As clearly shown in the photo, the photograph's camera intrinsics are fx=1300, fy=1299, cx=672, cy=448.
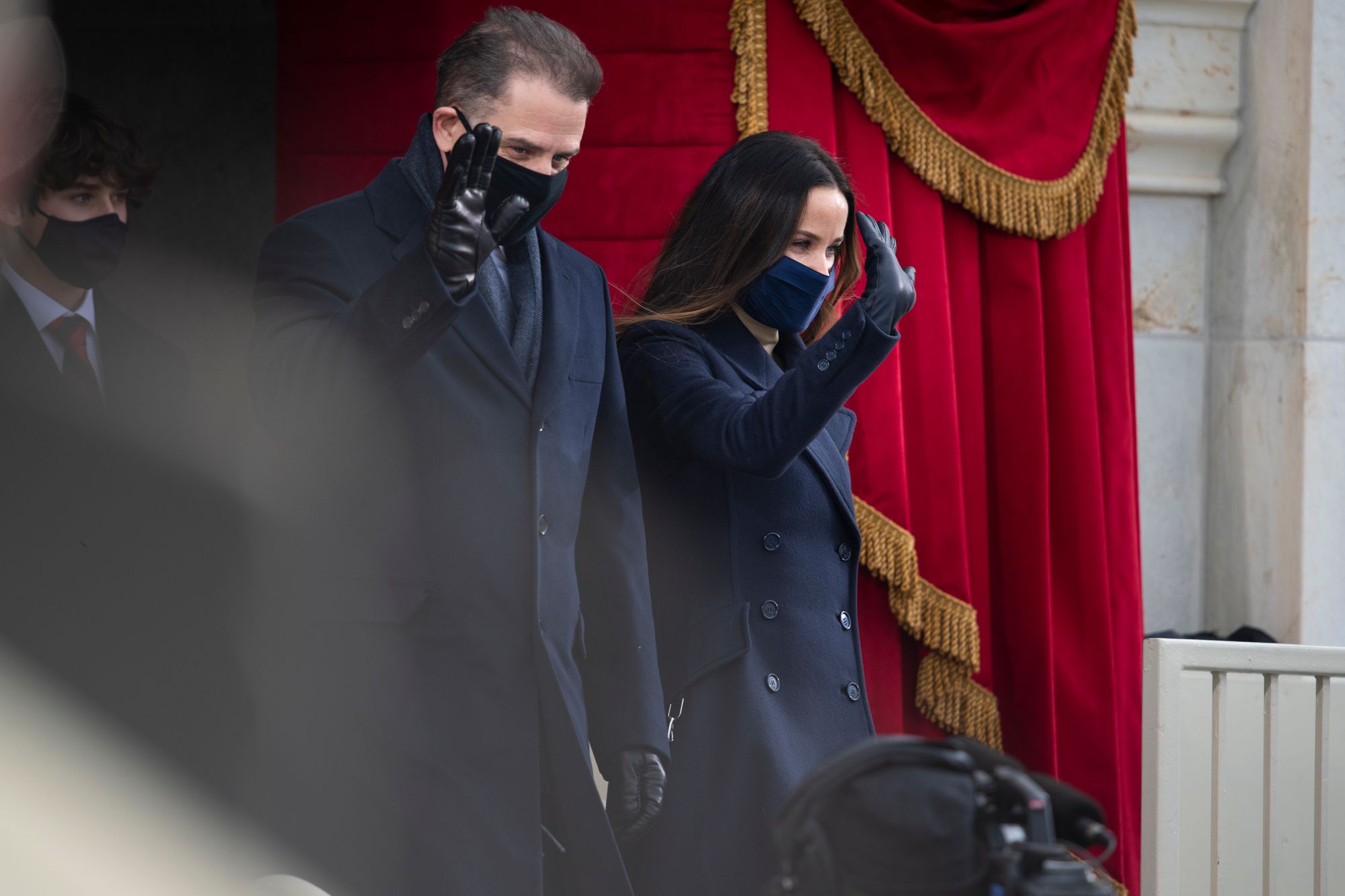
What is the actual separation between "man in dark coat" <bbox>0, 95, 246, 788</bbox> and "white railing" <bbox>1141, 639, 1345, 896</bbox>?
4.26ft

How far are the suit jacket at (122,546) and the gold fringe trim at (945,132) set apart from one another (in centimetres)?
111

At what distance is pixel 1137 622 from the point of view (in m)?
2.64

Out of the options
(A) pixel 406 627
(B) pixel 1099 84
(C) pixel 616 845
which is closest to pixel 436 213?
(A) pixel 406 627

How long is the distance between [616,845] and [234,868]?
69 centimetres

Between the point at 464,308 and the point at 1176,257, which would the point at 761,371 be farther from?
the point at 1176,257

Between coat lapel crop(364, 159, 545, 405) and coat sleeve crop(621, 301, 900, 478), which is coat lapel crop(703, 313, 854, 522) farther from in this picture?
coat lapel crop(364, 159, 545, 405)

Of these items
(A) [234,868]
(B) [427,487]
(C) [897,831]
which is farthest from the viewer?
(A) [234,868]

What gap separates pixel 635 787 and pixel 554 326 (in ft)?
1.69

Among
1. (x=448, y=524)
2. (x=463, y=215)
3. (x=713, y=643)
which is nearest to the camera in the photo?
(x=463, y=215)

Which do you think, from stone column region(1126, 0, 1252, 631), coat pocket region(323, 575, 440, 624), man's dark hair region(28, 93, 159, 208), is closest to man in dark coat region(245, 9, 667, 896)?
coat pocket region(323, 575, 440, 624)

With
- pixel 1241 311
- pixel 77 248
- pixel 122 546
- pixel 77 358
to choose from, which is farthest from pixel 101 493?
pixel 1241 311

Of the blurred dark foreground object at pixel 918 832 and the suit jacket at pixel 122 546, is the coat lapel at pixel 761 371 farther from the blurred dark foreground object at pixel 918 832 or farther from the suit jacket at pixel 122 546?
the blurred dark foreground object at pixel 918 832

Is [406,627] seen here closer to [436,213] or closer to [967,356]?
[436,213]

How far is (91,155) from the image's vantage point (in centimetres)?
188
